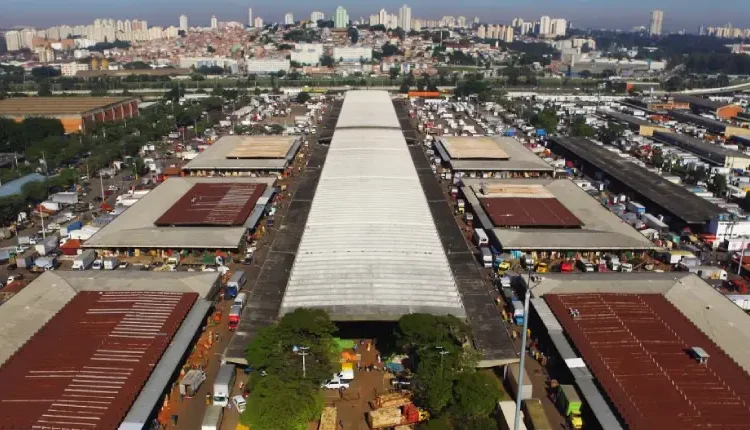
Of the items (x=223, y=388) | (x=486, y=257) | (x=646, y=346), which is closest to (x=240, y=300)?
(x=223, y=388)

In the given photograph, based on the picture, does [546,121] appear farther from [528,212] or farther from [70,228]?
[70,228]

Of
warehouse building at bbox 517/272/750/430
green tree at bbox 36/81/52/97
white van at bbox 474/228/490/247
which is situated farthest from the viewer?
green tree at bbox 36/81/52/97

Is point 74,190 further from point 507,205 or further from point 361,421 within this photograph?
point 361,421

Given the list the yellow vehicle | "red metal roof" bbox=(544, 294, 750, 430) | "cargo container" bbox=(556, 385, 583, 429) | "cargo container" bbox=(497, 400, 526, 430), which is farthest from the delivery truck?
"cargo container" bbox=(556, 385, 583, 429)

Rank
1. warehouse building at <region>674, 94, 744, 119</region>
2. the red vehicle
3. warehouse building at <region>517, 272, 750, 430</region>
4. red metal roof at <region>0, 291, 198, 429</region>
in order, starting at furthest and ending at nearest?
1. warehouse building at <region>674, 94, 744, 119</region>
2. the red vehicle
3. warehouse building at <region>517, 272, 750, 430</region>
4. red metal roof at <region>0, 291, 198, 429</region>

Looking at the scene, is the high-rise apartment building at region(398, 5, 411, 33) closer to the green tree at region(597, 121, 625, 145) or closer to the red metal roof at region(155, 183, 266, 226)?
the green tree at region(597, 121, 625, 145)

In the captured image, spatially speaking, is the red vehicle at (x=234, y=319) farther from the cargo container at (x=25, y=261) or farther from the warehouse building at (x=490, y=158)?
the warehouse building at (x=490, y=158)

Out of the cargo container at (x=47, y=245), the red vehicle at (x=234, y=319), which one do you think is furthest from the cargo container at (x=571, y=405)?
the cargo container at (x=47, y=245)
